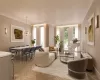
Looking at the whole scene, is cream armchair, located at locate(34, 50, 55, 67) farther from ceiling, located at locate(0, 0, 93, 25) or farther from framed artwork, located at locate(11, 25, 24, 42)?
framed artwork, located at locate(11, 25, 24, 42)

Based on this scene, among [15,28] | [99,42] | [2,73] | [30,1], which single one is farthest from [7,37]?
[99,42]

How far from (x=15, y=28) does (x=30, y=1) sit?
135 inches

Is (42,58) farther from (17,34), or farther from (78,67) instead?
(17,34)

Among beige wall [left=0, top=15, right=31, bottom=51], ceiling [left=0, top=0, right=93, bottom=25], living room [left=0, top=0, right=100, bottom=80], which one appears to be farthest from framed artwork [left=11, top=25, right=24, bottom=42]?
ceiling [left=0, top=0, right=93, bottom=25]

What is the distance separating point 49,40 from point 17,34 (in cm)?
315

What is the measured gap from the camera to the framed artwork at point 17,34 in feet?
20.1

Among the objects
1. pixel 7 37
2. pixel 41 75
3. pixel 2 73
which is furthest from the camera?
pixel 7 37

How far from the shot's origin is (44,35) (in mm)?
8383

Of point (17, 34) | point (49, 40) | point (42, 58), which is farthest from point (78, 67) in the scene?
point (49, 40)

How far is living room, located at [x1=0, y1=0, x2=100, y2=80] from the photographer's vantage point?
2.71m

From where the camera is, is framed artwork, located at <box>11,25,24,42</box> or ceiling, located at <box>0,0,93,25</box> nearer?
ceiling, located at <box>0,0,93,25</box>

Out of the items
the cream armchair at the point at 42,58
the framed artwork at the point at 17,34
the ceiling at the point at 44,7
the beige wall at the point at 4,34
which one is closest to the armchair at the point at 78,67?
the cream armchair at the point at 42,58

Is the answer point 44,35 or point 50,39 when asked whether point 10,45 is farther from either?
point 50,39

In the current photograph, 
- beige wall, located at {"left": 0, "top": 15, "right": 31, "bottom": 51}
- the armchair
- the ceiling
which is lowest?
the armchair
